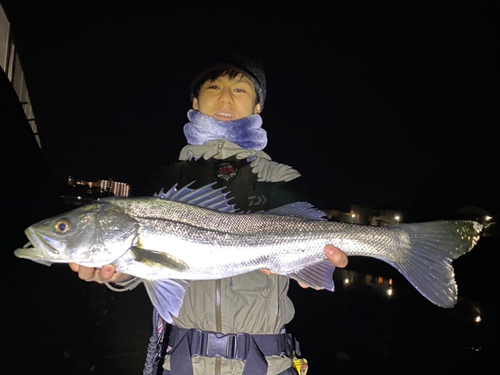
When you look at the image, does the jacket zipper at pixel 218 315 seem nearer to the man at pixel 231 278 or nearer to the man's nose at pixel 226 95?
the man at pixel 231 278

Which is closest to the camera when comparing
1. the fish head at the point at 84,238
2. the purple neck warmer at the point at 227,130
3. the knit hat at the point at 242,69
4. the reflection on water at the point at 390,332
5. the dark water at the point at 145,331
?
the fish head at the point at 84,238

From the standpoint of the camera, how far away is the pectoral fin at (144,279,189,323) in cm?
238

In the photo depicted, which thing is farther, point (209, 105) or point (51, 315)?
point (51, 315)

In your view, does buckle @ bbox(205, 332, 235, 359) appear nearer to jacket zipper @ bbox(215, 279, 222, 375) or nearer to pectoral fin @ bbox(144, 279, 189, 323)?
jacket zipper @ bbox(215, 279, 222, 375)

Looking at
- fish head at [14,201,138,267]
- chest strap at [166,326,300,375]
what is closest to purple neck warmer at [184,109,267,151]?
fish head at [14,201,138,267]

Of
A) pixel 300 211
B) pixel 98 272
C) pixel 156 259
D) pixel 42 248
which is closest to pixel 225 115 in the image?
pixel 300 211

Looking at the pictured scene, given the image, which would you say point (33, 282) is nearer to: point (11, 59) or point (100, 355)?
point (100, 355)

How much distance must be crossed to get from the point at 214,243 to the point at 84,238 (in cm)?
96

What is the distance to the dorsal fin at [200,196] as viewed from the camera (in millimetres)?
2656

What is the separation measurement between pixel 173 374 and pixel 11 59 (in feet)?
55.9

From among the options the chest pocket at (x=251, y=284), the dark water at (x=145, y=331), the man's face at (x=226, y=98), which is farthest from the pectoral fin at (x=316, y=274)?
the dark water at (x=145, y=331)

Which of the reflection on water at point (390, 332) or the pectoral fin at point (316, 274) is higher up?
the pectoral fin at point (316, 274)

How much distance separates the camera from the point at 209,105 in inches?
131

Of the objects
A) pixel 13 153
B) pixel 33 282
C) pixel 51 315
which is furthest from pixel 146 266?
pixel 13 153
